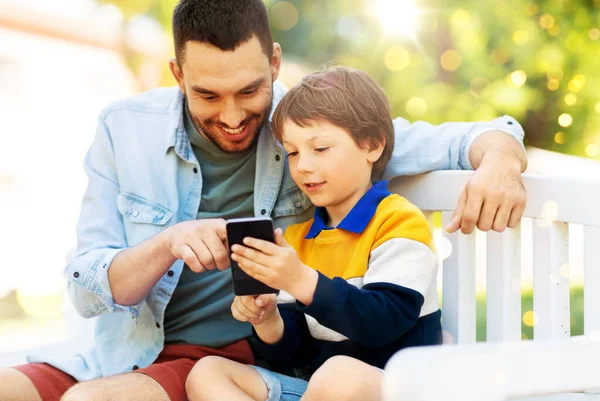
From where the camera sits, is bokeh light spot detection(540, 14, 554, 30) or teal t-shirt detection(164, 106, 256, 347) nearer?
teal t-shirt detection(164, 106, 256, 347)

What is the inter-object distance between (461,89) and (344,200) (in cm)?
338

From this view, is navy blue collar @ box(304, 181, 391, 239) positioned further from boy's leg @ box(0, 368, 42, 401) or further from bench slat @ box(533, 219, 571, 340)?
boy's leg @ box(0, 368, 42, 401)

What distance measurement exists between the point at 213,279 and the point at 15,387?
1.58 feet

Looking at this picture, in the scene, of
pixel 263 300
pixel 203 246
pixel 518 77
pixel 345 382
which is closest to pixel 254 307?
pixel 263 300

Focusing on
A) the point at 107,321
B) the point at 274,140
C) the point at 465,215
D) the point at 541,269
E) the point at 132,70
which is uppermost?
the point at 132,70

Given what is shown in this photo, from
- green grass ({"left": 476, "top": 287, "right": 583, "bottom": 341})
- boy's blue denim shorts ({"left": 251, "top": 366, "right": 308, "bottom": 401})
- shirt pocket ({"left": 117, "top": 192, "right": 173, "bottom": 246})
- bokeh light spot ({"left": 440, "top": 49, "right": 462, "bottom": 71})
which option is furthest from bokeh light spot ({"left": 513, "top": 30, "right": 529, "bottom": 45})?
boy's blue denim shorts ({"left": 251, "top": 366, "right": 308, "bottom": 401})

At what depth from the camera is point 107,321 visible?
6.15ft

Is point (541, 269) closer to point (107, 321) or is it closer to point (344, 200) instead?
point (344, 200)

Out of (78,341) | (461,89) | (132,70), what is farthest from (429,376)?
(132,70)

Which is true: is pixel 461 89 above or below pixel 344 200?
above

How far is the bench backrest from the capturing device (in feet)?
5.32

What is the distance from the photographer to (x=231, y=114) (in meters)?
1.77

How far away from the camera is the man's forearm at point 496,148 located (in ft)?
5.72

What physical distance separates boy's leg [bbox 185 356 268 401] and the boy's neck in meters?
0.36
